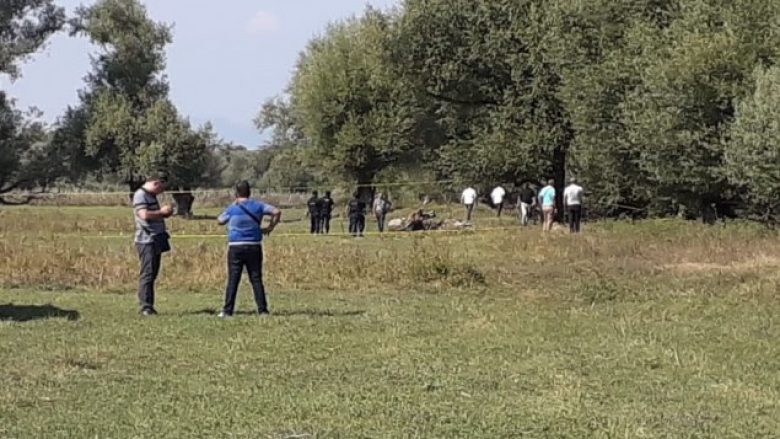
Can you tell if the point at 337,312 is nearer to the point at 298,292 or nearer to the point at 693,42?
the point at 298,292

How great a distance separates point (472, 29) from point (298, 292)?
30583mm

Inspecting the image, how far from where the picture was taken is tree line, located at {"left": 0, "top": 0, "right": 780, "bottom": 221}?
3306 centimetres

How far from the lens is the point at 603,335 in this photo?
12117mm

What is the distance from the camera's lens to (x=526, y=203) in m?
41.0

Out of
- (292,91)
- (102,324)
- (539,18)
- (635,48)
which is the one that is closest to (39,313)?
(102,324)

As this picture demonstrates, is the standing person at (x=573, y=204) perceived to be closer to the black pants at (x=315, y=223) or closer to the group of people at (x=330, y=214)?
the group of people at (x=330, y=214)

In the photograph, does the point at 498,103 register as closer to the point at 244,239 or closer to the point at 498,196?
the point at 498,196

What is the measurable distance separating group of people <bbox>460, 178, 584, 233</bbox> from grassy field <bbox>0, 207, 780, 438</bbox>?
10867mm

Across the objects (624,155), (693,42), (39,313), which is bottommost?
(39,313)

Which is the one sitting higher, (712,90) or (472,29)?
(472,29)

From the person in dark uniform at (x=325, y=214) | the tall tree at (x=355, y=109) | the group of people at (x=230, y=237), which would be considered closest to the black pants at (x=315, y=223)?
the person in dark uniform at (x=325, y=214)

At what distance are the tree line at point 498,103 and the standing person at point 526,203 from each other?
6.03ft

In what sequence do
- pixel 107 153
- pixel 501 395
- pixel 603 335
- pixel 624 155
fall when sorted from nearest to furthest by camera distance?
pixel 501 395 → pixel 603 335 → pixel 624 155 → pixel 107 153

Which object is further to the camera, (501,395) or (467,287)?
(467,287)
